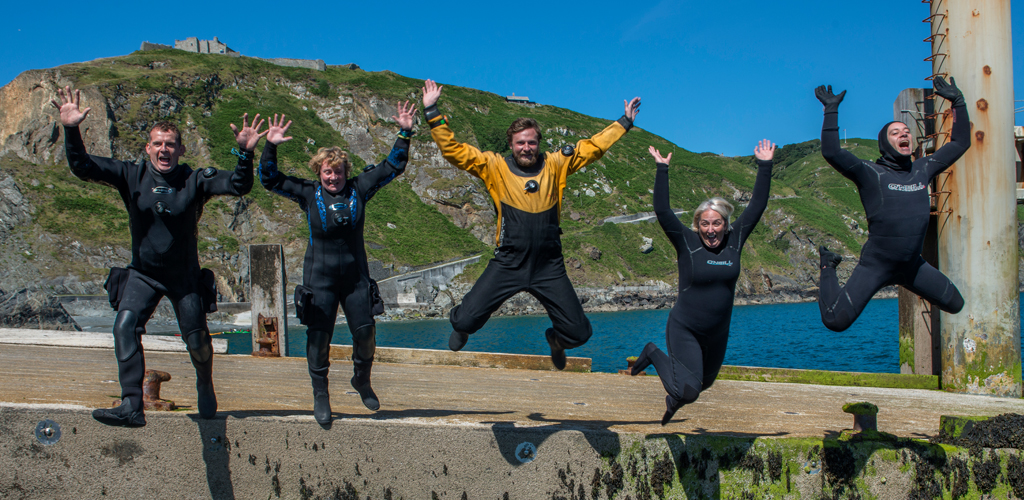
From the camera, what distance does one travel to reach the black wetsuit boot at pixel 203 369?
4840mm

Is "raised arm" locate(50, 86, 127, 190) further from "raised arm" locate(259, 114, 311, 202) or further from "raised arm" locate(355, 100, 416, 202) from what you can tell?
"raised arm" locate(355, 100, 416, 202)

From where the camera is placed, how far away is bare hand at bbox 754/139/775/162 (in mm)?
5506

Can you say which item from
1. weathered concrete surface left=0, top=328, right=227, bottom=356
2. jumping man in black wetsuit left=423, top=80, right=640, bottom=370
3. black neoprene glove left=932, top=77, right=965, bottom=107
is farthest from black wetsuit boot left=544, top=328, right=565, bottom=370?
weathered concrete surface left=0, top=328, right=227, bottom=356

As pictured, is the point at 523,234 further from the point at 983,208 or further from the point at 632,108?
the point at 983,208

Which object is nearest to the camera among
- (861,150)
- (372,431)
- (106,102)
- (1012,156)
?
(372,431)

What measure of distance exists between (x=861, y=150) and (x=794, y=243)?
97.6m

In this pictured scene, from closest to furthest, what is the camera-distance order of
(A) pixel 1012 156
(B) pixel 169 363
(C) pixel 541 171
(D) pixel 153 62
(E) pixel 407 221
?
1. (C) pixel 541 171
2. (A) pixel 1012 156
3. (B) pixel 169 363
4. (E) pixel 407 221
5. (D) pixel 153 62

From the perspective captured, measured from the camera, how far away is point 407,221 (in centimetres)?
8288

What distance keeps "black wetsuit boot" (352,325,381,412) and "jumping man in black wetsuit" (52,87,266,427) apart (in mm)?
1102

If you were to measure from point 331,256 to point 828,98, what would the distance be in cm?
435

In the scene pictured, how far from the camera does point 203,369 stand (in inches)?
198

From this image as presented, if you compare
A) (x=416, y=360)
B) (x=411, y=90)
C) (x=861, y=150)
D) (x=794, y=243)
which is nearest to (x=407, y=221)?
(x=411, y=90)

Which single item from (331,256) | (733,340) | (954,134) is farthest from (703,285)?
(733,340)

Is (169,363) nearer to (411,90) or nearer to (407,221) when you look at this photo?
(407,221)
